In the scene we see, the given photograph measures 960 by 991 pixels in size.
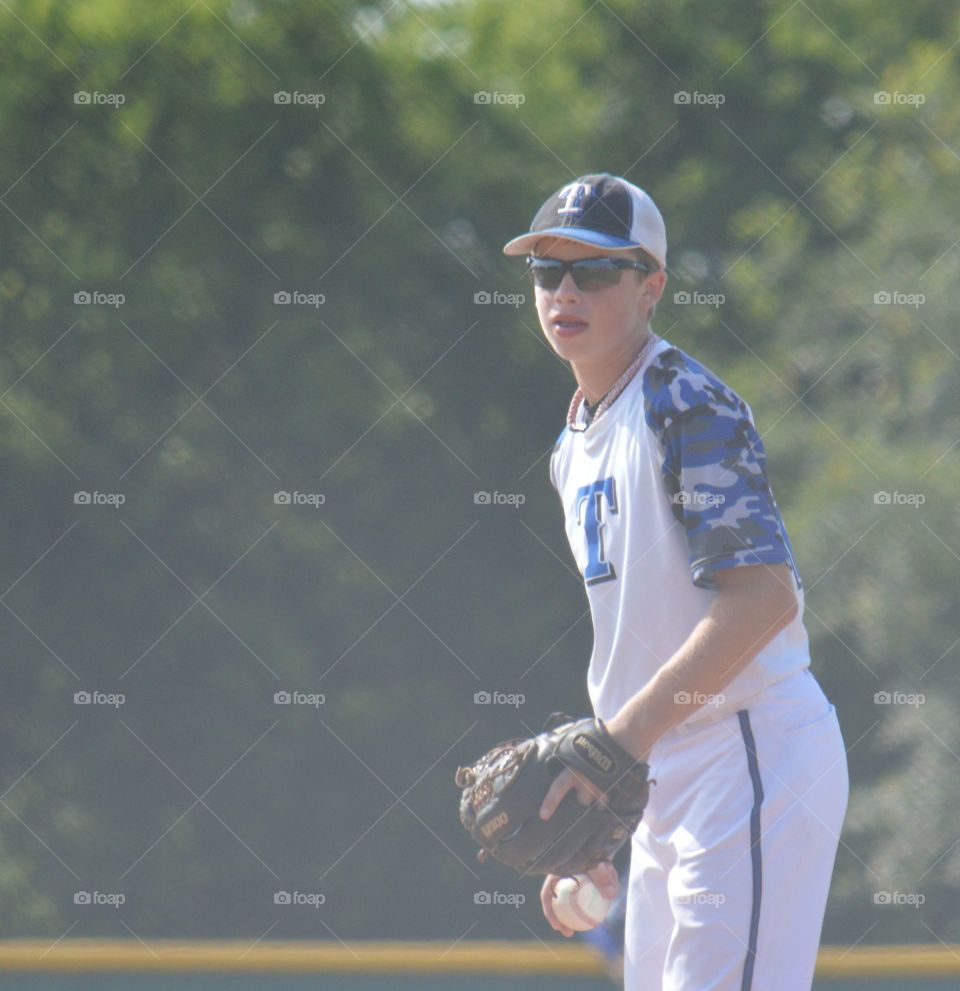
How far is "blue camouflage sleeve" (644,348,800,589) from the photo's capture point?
1.79 metres

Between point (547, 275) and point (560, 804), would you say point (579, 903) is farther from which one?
point (547, 275)

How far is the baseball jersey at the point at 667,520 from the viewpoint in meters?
1.80

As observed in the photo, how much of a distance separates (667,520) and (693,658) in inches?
7.7

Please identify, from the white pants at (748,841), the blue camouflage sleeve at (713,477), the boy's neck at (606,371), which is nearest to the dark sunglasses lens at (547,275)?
the boy's neck at (606,371)

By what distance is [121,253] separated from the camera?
425 centimetres

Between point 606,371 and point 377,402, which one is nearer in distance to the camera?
point 606,371

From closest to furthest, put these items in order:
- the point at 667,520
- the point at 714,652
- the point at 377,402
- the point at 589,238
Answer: the point at 714,652 < the point at 667,520 < the point at 589,238 < the point at 377,402

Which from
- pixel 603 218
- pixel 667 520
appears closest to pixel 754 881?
pixel 667 520

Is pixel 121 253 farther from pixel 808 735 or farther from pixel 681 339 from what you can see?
pixel 808 735

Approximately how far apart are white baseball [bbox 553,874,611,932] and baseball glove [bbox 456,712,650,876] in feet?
0.50

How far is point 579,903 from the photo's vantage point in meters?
2.11

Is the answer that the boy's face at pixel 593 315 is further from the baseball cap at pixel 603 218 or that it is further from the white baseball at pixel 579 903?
the white baseball at pixel 579 903

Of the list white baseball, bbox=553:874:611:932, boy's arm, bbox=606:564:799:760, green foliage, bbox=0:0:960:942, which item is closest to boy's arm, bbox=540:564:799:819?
boy's arm, bbox=606:564:799:760

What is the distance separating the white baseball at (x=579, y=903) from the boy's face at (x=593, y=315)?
72 centimetres
